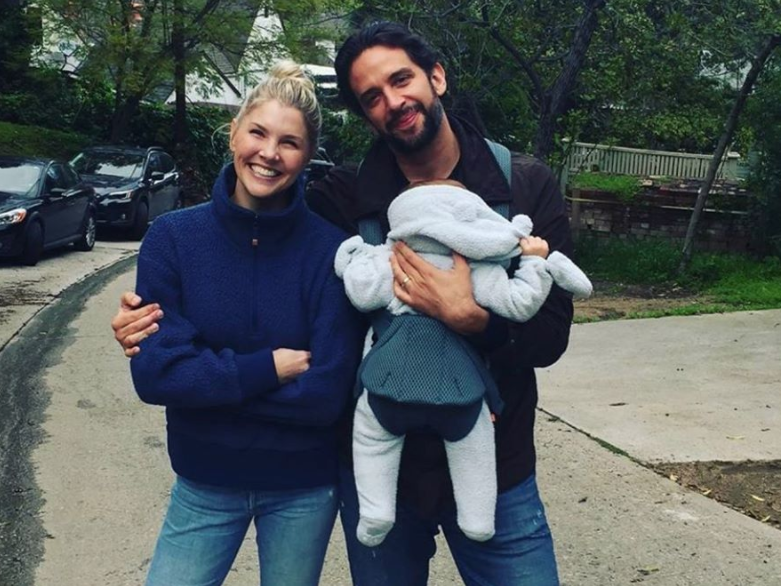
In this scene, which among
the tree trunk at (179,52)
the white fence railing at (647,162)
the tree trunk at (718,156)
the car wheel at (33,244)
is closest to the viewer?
the tree trunk at (718,156)

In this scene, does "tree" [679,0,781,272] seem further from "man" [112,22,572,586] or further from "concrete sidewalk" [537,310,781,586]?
"man" [112,22,572,586]

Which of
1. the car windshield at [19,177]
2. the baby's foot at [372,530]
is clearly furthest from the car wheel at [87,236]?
the baby's foot at [372,530]

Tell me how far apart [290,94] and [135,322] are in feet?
2.20

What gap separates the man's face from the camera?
261cm

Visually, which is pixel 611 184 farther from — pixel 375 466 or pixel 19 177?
pixel 375 466

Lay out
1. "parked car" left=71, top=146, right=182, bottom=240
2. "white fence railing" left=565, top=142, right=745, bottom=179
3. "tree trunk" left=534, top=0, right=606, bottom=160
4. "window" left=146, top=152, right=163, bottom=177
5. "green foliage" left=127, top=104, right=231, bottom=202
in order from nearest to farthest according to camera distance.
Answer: "tree trunk" left=534, top=0, right=606, bottom=160
"parked car" left=71, top=146, right=182, bottom=240
"white fence railing" left=565, top=142, right=745, bottom=179
"window" left=146, top=152, right=163, bottom=177
"green foliage" left=127, top=104, right=231, bottom=202

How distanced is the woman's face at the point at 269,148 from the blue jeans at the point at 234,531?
724mm

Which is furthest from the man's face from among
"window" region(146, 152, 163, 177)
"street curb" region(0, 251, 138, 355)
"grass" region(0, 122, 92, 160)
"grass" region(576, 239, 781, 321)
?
"grass" region(0, 122, 92, 160)

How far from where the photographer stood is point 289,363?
2.54m

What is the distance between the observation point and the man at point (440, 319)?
8.30ft

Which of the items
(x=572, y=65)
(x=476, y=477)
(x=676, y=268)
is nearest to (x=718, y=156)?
(x=676, y=268)

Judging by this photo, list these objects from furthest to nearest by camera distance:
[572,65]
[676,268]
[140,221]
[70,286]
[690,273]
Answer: [140,221], [676,268], [690,273], [70,286], [572,65]

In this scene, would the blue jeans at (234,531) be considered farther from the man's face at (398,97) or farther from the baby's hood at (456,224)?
the man's face at (398,97)

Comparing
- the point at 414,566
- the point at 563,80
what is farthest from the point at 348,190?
the point at 563,80
